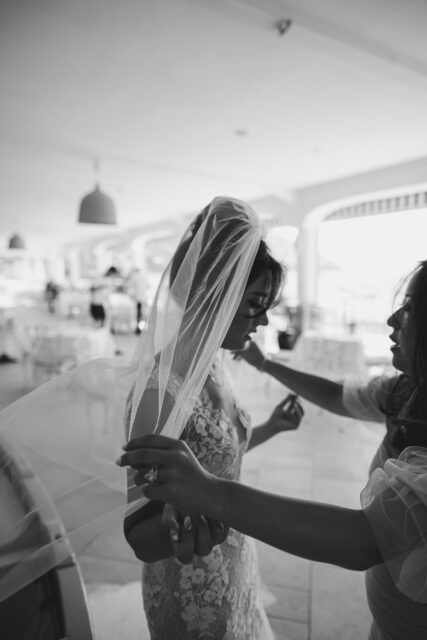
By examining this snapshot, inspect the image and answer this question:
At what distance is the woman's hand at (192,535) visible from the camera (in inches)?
24.9

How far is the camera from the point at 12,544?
765 millimetres

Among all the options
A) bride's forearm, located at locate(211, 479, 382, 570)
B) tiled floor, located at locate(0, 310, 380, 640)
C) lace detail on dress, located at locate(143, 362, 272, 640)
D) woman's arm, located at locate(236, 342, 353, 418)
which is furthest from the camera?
tiled floor, located at locate(0, 310, 380, 640)

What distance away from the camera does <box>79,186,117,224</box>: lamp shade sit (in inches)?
143

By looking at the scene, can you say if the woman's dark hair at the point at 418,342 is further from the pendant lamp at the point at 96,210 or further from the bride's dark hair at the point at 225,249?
the pendant lamp at the point at 96,210

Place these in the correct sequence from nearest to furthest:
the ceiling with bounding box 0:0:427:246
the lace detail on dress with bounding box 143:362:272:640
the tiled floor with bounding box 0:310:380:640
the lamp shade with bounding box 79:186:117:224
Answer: the lace detail on dress with bounding box 143:362:272:640, the tiled floor with bounding box 0:310:380:640, the ceiling with bounding box 0:0:427:246, the lamp shade with bounding box 79:186:117:224

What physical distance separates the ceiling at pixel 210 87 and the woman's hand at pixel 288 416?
2061mm

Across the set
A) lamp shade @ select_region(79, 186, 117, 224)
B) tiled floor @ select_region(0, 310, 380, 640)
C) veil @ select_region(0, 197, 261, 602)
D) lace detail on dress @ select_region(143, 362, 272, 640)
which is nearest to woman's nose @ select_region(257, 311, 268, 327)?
veil @ select_region(0, 197, 261, 602)

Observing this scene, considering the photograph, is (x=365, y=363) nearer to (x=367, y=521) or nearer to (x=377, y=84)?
(x=377, y=84)

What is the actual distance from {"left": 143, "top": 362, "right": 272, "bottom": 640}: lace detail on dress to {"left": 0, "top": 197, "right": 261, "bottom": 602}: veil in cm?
12

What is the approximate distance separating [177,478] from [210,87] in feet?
10.7

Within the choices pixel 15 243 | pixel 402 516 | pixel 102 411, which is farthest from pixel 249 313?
pixel 15 243

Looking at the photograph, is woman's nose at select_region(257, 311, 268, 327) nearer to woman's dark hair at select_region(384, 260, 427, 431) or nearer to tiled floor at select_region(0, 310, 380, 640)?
woman's dark hair at select_region(384, 260, 427, 431)

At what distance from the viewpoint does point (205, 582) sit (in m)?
0.94

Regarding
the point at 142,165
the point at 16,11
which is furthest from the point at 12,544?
the point at 142,165
